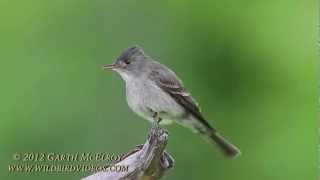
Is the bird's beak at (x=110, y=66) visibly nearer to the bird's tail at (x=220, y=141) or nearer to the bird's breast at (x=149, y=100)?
the bird's breast at (x=149, y=100)

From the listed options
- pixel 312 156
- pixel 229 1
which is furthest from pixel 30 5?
pixel 312 156

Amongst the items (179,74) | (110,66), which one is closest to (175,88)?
(179,74)

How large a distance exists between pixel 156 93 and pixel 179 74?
0.07 m

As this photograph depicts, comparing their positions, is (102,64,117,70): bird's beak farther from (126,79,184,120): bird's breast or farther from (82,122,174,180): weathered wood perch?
(82,122,174,180): weathered wood perch

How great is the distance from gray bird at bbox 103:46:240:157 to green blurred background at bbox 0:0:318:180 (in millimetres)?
17

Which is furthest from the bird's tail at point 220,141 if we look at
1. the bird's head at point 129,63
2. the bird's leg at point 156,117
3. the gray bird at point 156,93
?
the bird's head at point 129,63

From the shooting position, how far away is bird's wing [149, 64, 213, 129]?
138 centimetres

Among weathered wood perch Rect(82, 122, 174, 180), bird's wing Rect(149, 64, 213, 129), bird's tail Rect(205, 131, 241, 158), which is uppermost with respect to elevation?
bird's wing Rect(149, 64, 213, 129)

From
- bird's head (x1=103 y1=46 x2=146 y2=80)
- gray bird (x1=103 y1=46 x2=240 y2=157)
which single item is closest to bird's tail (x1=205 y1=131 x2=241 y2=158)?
gray bird (x1=103 y1=46 x2=240 y2=157)

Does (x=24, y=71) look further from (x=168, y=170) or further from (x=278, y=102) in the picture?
(x=278, y=102)

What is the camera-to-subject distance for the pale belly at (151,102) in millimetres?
1369

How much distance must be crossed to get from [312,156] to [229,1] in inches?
16.0

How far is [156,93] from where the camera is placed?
54.3 inches

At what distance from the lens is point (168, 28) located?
142 cm
